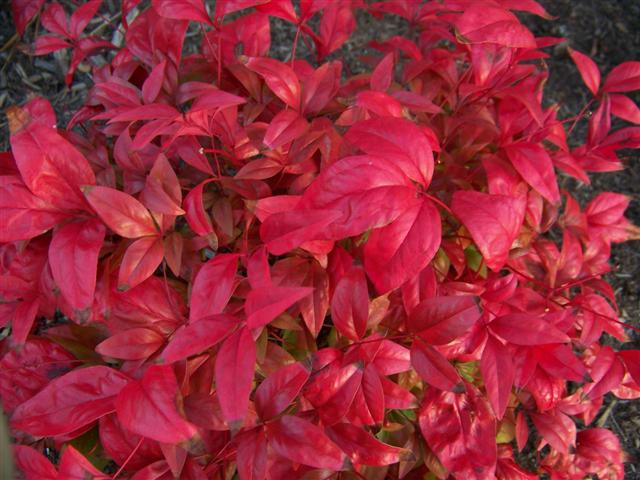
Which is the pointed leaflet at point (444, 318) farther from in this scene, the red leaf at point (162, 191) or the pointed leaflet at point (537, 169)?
the red leaf at point (162, 191)

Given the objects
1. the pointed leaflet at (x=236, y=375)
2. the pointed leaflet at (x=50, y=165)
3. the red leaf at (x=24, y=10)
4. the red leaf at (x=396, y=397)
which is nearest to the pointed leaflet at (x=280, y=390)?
the pointed leaflet at (x=236, y=375)

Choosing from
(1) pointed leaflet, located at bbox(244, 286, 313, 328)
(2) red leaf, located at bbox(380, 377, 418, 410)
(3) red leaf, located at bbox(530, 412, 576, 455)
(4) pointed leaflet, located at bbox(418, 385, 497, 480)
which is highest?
(1) pointed leaflet, located at bbox(244, 286, 313, 328)

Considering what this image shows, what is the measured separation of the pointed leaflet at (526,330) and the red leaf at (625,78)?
2.36 feet

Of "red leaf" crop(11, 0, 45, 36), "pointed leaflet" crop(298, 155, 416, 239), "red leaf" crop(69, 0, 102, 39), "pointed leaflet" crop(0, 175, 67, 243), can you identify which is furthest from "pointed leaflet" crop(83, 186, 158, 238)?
"red leaf" crop(11, 0, 45, 36)

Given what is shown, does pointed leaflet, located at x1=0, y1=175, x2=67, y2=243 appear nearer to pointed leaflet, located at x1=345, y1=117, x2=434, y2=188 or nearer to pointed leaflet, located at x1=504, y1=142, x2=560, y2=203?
pointed leaflet, located at x1=345, y1=117, x2=434, y2=188

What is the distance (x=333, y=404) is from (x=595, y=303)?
80 cm

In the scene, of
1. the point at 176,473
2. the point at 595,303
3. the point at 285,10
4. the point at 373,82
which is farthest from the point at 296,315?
the point at 595,303

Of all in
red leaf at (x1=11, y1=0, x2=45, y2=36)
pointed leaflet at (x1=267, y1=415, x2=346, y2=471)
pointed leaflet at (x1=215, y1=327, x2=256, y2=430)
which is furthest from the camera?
red leaf at (x1=11, y1=0, x2=45, y2=36)

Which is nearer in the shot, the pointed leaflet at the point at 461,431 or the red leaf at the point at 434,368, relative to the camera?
the red leaf at the point at 434,368

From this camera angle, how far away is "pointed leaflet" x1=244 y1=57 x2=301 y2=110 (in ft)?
4.02

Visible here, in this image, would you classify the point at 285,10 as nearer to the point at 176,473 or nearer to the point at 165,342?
the point at 165,342

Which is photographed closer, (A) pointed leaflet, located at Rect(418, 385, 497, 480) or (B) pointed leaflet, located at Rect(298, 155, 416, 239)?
(B) pointed leaflet, located at Rect(298, 155, 416, 239)

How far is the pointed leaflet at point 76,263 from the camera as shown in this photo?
1.04 metres

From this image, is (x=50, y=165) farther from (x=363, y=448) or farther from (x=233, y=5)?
(x=363, y=448)
